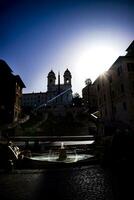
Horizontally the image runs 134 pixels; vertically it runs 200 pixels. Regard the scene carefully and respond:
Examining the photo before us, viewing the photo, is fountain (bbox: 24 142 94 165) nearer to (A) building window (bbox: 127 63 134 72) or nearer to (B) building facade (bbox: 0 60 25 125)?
A: (A) building window (bbox: 127 63 134 72)

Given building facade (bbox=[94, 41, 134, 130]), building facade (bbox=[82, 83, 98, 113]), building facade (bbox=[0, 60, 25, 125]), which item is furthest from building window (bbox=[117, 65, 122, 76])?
building facade (bbox=[82, 83, 98, 113])

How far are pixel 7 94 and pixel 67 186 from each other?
30394 millimetres

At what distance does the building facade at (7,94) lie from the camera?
31141 mm

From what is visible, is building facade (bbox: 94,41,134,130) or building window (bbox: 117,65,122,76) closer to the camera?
building facade (bbox: 94,41,134,130)

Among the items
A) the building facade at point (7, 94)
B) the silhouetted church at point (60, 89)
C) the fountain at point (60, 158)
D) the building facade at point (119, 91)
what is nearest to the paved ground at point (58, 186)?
the fountain at point (60, 158)

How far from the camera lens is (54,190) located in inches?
194

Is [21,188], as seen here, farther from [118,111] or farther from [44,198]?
[118,111]

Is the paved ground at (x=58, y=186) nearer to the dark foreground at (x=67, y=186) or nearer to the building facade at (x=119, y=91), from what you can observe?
the dark foreground at (x=67, y=186)

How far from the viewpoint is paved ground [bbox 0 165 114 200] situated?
4.46m

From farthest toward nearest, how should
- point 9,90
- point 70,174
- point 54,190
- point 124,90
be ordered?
point 9,90 < point 124,90 < point 70,174 < point 54,190

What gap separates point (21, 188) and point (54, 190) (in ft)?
3.76

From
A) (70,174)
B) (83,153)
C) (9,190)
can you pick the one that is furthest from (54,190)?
(83,153)

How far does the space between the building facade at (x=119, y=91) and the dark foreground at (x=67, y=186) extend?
804 inches

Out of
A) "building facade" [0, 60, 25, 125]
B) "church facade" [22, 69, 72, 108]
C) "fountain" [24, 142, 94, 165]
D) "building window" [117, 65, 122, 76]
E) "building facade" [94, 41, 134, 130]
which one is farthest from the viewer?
"church facade" [22, 69, 72, 108]
